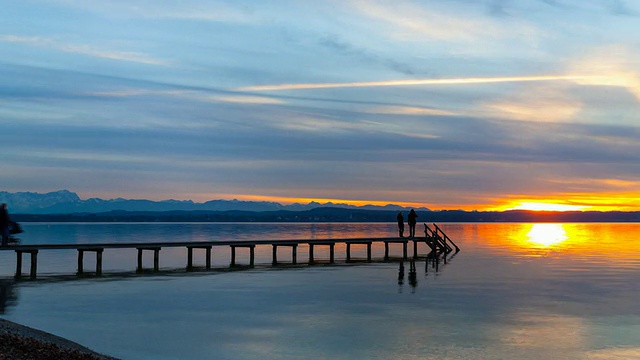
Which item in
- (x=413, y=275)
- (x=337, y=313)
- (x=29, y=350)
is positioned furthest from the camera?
(x=413, y=275)

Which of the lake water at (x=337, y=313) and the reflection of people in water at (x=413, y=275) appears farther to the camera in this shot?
the reflection of people in water at (x=413, y=275)

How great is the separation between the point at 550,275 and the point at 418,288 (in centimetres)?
1244

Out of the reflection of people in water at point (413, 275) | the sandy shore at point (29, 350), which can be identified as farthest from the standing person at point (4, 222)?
the reflection of people in water at point (413, 275)

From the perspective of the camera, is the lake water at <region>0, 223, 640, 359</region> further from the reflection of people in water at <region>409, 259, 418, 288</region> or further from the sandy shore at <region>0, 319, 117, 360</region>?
the sandy shore at <region>0, 319, 117, 360</region>

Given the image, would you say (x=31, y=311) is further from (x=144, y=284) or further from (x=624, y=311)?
(x=624, y=311)

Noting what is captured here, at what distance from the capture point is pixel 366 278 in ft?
133

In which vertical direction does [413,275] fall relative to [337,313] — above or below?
below

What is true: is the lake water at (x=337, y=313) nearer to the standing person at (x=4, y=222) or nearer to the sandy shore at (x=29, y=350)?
the standing person at (x=4, y=222)

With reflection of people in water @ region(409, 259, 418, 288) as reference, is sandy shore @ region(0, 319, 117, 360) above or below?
above

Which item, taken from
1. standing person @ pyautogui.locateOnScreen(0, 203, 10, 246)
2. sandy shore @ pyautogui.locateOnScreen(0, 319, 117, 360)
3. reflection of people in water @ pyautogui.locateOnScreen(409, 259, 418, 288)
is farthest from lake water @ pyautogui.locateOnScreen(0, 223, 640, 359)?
sandy shore @ pyautogui.locateOnScreen(0, 319, 117, 360)

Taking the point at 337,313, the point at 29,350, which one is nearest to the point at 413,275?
the point at 337,313

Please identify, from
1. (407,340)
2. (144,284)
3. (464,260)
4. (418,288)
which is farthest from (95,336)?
(464,260)

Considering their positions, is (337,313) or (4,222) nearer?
(337,313)

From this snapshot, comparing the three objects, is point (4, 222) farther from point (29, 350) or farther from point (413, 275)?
point (29, 350)
